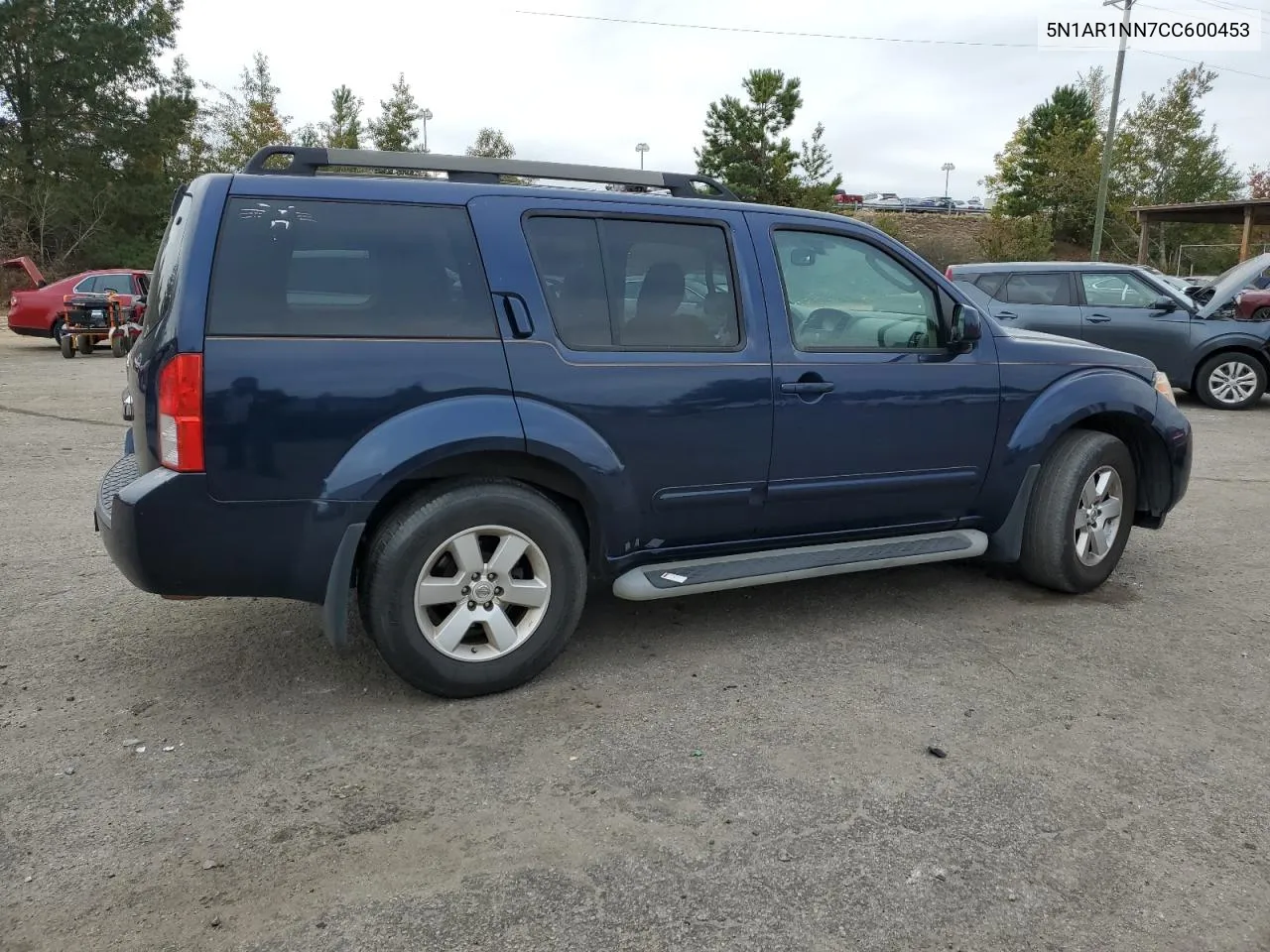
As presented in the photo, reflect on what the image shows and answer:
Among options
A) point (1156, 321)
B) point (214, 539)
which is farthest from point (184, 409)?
point (1156, 321)

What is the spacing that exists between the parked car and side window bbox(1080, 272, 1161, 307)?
1 cm

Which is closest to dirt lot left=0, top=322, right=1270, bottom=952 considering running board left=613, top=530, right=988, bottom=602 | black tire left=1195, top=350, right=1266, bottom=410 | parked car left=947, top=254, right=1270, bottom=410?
running board left=613, top=530, right=988, bottom=602

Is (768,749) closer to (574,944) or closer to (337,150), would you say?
(574,944)

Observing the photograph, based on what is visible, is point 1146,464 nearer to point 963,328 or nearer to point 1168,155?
point 963,328

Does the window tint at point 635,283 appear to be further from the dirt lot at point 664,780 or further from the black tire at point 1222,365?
the black tire at point 1222,365

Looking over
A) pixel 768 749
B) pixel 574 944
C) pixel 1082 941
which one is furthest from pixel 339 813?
pixel 1082 941

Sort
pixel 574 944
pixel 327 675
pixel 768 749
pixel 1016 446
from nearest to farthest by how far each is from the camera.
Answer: pixel 574 944 < pixel 768 749 < pixel 327 675 < pixel 1016 446

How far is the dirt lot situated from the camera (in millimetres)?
2324

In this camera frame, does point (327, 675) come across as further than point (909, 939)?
Yes

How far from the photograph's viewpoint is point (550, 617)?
3.54 metres

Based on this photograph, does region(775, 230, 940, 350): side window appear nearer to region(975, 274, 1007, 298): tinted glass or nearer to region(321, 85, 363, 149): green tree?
region(975, 274, 1007, 298): tinted glass

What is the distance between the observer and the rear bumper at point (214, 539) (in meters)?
3.07

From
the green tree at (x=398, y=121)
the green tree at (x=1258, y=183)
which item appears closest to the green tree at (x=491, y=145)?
the green tree at (x=398, y=121)

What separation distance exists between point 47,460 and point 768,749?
6.74 metres
